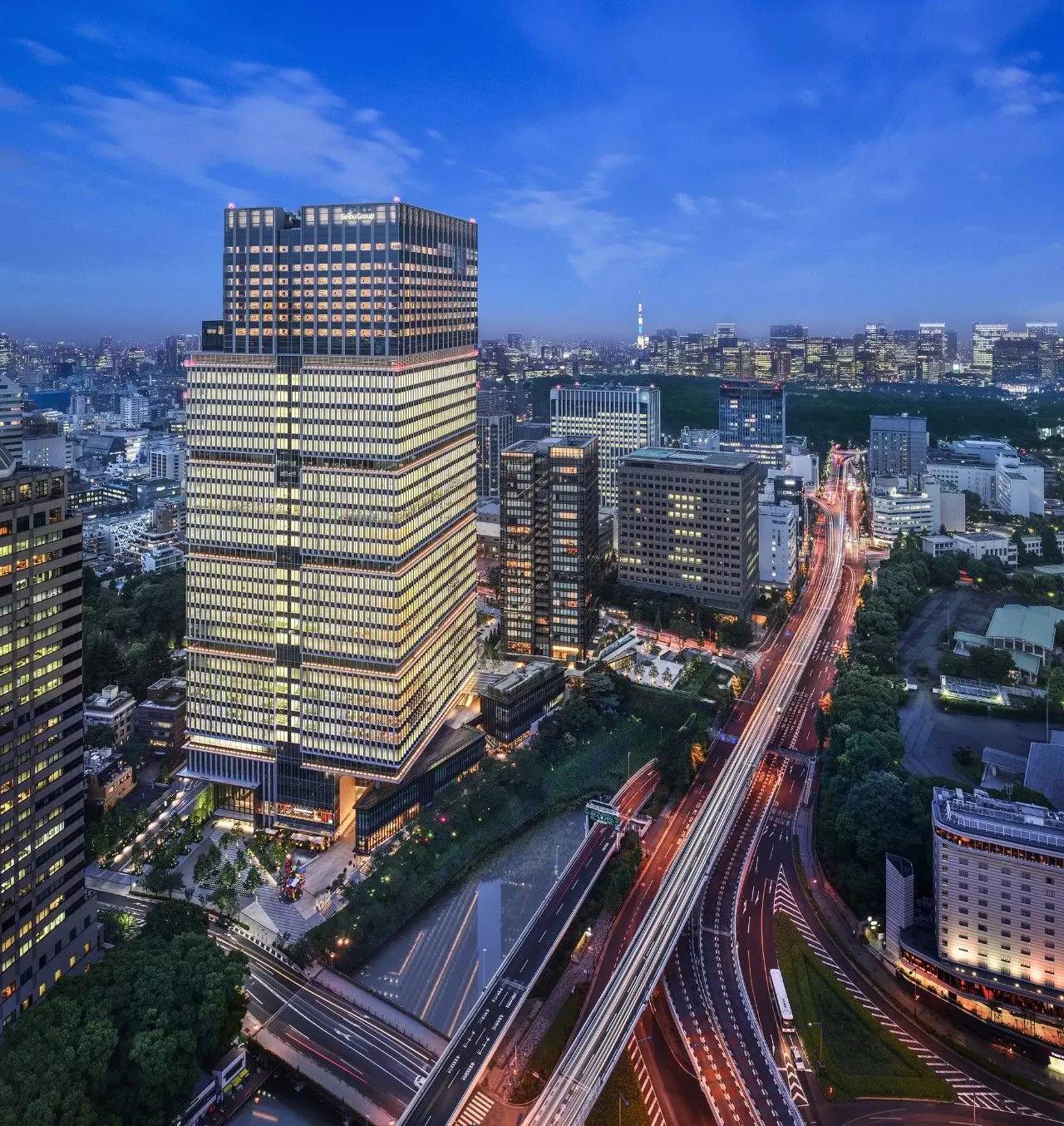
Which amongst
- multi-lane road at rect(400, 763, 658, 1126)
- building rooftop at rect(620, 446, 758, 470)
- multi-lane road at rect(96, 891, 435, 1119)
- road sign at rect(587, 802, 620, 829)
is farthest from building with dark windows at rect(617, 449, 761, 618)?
multi-lane road at rect(96, 891, 435, 1119)

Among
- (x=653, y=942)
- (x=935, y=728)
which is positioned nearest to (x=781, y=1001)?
(x=653, y=942)

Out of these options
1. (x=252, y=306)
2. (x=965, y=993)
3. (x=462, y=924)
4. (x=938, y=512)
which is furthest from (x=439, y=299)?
(x=938, y=512)

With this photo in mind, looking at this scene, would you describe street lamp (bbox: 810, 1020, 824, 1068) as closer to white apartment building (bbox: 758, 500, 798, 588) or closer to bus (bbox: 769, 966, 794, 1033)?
bus (bbox: 769, 966, 794, 1033)

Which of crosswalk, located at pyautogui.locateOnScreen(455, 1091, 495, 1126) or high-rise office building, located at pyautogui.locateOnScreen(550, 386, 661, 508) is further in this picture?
high-rise office building, located at pyautogui.locateOnScreen(550, 386, 661, 508)

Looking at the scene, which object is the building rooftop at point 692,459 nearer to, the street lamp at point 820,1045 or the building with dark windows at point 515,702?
the building with dark windows at point 515,702

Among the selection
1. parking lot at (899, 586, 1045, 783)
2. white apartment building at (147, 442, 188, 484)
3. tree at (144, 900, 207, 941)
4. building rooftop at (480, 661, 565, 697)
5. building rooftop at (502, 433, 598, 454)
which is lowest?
tree at (144, 900, 207, 941)

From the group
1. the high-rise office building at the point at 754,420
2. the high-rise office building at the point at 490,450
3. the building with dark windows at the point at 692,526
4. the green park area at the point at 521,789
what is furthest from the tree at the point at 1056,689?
the high-rise office building at the point at 490,450

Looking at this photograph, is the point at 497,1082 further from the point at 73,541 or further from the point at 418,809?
the point at 73,541

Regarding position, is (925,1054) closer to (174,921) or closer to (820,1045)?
(820,1045)
